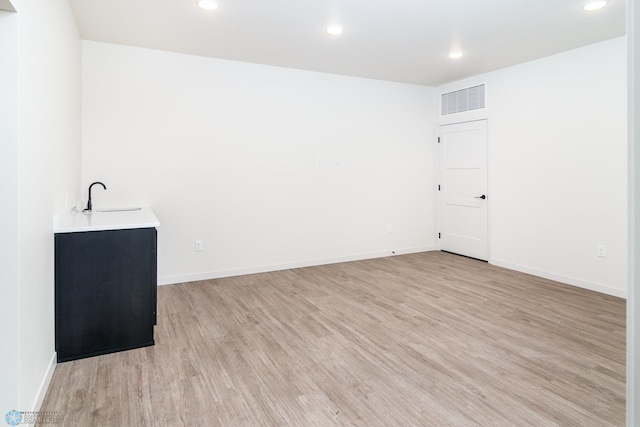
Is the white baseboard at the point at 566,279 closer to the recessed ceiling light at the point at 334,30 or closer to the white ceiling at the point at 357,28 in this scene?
the white ceiling at the point at 357,28

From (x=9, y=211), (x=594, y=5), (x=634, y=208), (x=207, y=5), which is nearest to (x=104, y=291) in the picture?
(x=9, y=211)

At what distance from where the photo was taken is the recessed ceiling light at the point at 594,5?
10.2 ft

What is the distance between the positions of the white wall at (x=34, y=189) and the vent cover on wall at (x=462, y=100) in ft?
16.1

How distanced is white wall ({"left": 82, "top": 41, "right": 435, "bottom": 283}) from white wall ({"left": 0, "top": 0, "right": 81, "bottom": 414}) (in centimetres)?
124

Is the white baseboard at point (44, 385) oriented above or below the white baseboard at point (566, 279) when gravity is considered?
below

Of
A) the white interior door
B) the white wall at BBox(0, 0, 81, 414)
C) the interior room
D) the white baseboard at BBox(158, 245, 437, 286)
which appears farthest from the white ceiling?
the white baseboard at BBox(158, 245, 437, 286)

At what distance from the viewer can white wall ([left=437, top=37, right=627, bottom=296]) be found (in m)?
3.95

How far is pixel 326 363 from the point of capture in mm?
2533

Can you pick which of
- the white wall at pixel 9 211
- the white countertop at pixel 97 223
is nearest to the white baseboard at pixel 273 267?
the white countertop at pixel 97 223

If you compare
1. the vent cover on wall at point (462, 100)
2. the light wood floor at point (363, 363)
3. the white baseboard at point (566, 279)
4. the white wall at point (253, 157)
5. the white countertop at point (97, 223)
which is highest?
the vent cover on wall at point (462, 100)

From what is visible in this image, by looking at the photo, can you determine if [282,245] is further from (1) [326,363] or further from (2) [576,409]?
(2) [576,409]

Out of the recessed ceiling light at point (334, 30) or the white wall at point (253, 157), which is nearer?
the recessed ceiling light at point (334, 30)

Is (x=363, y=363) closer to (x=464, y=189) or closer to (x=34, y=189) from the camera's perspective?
(x=34, y=189)

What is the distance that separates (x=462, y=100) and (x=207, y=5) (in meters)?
3.96
